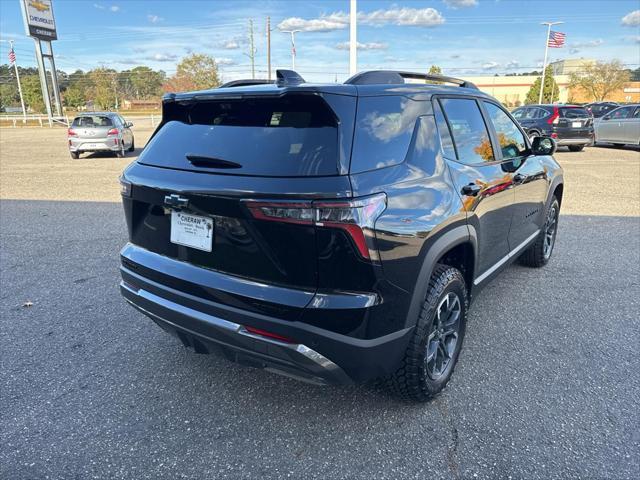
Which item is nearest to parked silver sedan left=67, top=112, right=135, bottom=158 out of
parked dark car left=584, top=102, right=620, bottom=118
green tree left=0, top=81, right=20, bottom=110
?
parked dark car left=584, top=102, right=620, bottom=118

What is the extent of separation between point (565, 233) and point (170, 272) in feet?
18.6

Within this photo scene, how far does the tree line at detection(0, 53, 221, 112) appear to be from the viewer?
66500 mm

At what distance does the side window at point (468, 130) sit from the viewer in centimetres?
290

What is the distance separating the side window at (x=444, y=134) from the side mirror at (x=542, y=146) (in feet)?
5.75

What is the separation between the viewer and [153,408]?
8.71ft

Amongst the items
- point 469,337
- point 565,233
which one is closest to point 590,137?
point 565,233

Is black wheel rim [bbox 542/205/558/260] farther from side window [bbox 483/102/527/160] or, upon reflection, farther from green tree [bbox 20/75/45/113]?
green tree [bbox 20/75/45/113]

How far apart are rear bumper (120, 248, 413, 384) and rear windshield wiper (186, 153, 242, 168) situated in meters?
0.67

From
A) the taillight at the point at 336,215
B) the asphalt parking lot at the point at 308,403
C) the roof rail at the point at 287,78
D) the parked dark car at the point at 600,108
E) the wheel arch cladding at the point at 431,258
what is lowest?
the parked dark car at the point at 600,108

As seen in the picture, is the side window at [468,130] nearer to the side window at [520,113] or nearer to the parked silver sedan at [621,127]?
the side window at [520,113]

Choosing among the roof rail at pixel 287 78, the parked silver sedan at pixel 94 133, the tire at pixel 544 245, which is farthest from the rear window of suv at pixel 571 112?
the roof rail at pixel 287 78

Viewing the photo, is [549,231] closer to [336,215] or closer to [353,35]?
[336,215]

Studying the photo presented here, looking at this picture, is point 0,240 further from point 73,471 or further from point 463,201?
point 463,201

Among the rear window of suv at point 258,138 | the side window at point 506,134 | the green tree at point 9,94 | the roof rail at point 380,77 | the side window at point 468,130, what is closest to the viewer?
the rear window of suv at point 258,138
